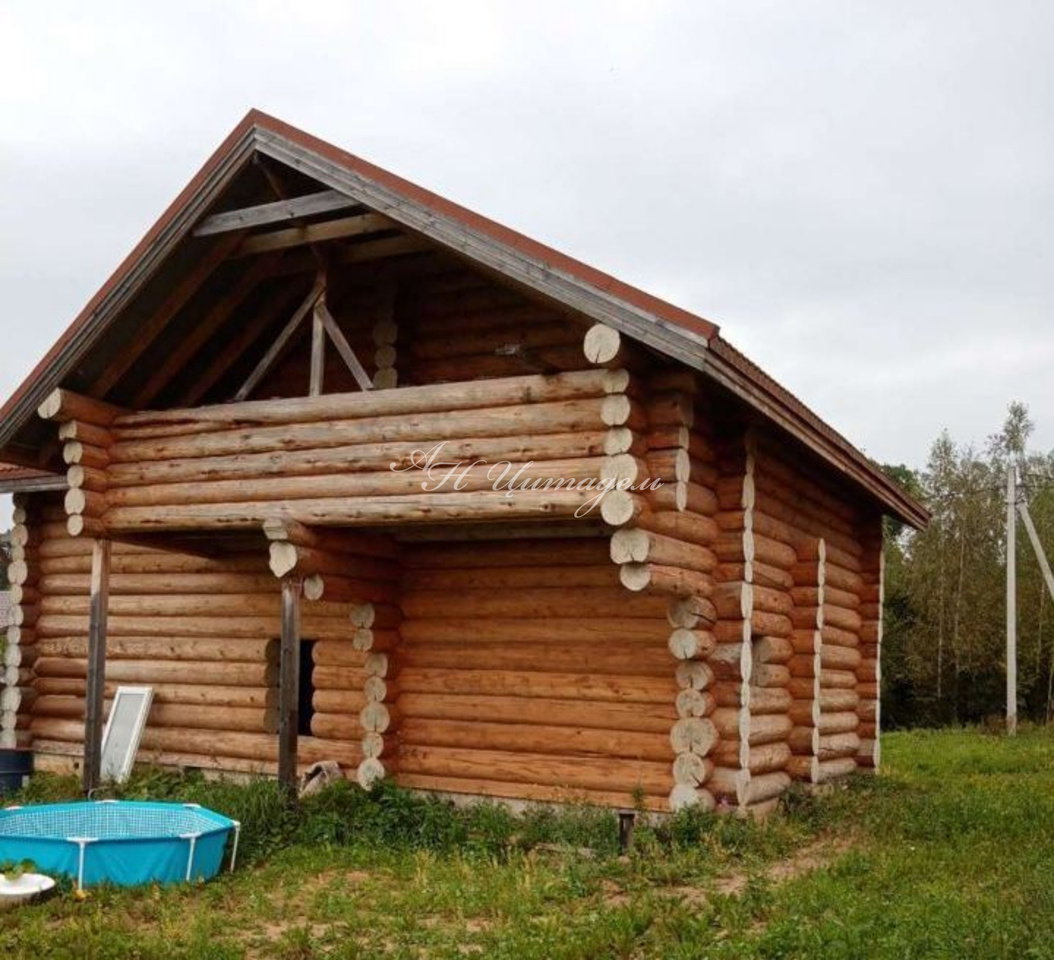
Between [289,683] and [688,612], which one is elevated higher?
[688,612]

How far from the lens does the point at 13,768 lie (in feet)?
53.2

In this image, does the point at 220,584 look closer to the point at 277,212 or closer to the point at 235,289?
the point at 235,289

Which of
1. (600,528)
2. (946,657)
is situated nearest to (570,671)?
(600,528)

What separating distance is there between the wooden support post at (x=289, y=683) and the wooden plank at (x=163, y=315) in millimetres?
3178

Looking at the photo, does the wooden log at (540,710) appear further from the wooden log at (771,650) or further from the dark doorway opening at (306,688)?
the dark doorway opening at (306,688)

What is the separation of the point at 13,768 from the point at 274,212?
28.3 feet

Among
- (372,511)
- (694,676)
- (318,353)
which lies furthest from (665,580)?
(318,353)

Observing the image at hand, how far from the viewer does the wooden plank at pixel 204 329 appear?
13727mm


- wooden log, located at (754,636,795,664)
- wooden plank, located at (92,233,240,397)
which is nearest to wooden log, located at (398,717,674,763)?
wooden log, located at (754,636,795,664)

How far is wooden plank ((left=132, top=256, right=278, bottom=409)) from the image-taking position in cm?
1373

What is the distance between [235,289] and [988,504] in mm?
26429

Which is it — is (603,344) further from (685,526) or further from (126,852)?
(126,852)

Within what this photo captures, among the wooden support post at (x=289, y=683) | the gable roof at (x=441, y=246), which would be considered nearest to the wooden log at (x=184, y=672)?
the wooden support post at (x=289, y=683)

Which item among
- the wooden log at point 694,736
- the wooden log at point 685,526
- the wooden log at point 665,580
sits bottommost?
the wooden log at point 694,736
